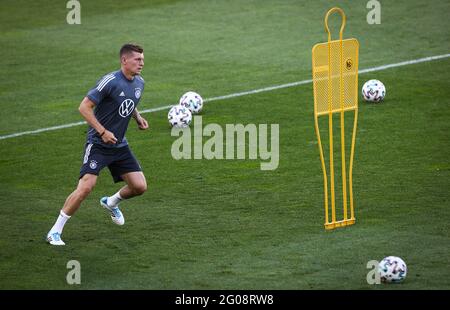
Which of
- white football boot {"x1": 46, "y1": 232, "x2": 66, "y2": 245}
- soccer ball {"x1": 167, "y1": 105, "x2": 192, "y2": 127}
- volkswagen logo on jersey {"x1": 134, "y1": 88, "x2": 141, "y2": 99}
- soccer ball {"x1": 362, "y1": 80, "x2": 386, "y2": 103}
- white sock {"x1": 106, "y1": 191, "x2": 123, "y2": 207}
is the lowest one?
white football boot {"x1": 46, "y1": 232, "x2": 66, "y2": 245}

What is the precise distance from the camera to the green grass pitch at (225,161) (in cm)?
1138

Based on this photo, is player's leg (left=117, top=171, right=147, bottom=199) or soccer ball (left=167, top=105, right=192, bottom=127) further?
soccer ball (left=167, top=105, right=192, bottom=127)

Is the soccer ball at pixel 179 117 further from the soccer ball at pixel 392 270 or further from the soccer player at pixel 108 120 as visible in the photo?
the soccer ball at pixel 392 270

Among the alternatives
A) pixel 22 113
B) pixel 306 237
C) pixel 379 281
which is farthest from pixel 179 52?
pixel 379 281

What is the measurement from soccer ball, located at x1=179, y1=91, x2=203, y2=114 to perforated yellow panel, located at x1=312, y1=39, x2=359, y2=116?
21.8 feet

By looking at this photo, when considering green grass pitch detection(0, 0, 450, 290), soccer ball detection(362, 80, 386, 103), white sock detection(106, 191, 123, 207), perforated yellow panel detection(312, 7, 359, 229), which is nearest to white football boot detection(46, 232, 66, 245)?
green grass pitch detection(0, 0, 450, 290)

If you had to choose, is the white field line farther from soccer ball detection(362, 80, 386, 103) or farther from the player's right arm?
the player's right arm

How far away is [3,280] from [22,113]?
9.12m

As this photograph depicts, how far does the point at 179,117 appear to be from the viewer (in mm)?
18031

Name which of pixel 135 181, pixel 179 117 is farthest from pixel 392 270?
pixel 179 117

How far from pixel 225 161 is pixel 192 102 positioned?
2.88 meters

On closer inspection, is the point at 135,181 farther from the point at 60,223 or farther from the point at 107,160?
A: the point at 60,223

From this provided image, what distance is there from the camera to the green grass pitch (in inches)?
448
